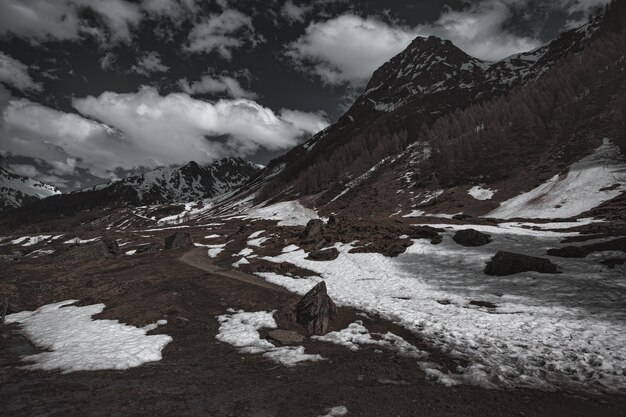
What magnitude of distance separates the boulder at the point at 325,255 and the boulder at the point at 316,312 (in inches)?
731

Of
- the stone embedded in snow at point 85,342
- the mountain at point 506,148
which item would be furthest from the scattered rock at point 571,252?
the mountain at point 506,148

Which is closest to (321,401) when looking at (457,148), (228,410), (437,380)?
(228,410)

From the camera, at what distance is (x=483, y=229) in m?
40.6

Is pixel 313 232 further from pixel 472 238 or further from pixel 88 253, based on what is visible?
pixel 88 253

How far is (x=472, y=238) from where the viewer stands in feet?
111

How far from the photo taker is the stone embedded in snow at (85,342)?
1364cm

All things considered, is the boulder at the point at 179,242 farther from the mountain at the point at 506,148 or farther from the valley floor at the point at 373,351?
the mountain at the point at 506,148

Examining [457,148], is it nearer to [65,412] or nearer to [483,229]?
[483,229]

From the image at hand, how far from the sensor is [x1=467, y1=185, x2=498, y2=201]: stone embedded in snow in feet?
304

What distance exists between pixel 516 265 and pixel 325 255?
20449mm

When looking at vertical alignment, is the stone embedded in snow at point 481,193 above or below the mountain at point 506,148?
below

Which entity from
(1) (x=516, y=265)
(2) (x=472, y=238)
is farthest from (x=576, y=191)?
(1) (x=516, y=265)

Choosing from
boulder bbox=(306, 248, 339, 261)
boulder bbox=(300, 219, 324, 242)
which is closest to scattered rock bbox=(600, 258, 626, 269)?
boulder bbox=(306, 248, 339, 261)

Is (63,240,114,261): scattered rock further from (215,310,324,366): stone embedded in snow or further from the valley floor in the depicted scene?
(215,310,324,366): stone embedded in snow
